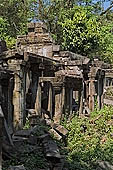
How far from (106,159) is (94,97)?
932 cm

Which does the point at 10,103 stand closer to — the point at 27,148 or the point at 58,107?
the point at 27,148

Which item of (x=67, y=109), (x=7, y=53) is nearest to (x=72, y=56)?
(x=67, y=109)

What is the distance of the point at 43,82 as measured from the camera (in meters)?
14.6

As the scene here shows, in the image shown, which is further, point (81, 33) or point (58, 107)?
point (81, 33)

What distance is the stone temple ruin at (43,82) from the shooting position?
1186cm

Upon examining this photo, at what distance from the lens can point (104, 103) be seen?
20562mm

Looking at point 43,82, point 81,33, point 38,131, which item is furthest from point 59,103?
point 81,33

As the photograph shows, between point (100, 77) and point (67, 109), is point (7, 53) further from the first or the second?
point (100, 77)

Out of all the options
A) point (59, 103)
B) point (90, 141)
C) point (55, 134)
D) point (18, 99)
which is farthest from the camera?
point (59, 103)

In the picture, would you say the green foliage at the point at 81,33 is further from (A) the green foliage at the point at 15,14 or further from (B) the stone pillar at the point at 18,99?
(B) the stone pillar at the point at 18,99

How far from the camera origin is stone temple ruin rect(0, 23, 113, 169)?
11.9 meters

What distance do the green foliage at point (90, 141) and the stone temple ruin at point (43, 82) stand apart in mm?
1301

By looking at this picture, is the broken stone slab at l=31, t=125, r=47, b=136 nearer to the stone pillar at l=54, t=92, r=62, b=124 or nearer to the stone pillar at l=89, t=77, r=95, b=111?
the stone pillar at l=54, t=92, r=62, b=124

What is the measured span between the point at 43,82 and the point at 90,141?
440 centimetres
